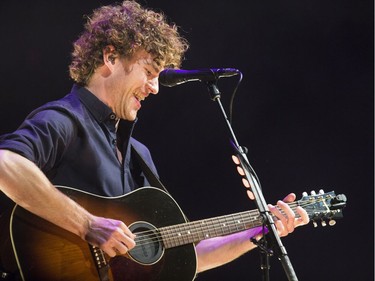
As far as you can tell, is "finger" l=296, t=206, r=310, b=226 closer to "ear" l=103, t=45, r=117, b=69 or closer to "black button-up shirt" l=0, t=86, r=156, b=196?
"black button-up shirt" l=0, t=86, r=156, b=196

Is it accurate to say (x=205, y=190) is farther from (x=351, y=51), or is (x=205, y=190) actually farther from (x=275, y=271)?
Answer: (x=351, y=51)

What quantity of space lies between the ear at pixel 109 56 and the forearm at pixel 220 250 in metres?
1.34

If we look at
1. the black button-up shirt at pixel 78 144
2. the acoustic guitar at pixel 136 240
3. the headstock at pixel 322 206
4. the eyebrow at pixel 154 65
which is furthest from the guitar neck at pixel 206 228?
the eyebrow at pixel 154 65

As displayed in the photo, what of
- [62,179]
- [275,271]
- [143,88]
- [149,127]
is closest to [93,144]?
[62,179]

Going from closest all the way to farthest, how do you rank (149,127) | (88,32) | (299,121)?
1. (88,32)
2. (149,127)
3. (299,121)

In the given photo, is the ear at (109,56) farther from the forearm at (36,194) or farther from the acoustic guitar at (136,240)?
the forearm at (36,194)

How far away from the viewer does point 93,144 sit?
2.72 meters

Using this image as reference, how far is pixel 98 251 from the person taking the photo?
2.33 m

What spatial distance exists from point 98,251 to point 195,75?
102cm

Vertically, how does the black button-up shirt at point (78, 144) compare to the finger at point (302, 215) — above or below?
above

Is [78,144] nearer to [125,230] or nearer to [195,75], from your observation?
[125,230]

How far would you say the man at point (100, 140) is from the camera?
227 centimetres

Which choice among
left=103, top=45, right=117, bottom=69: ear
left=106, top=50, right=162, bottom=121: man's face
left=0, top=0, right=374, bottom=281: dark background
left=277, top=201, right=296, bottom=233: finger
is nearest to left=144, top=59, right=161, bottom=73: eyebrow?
left=106, top=50, right=162, bottom=121: man's face

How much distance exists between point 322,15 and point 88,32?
108 inches
